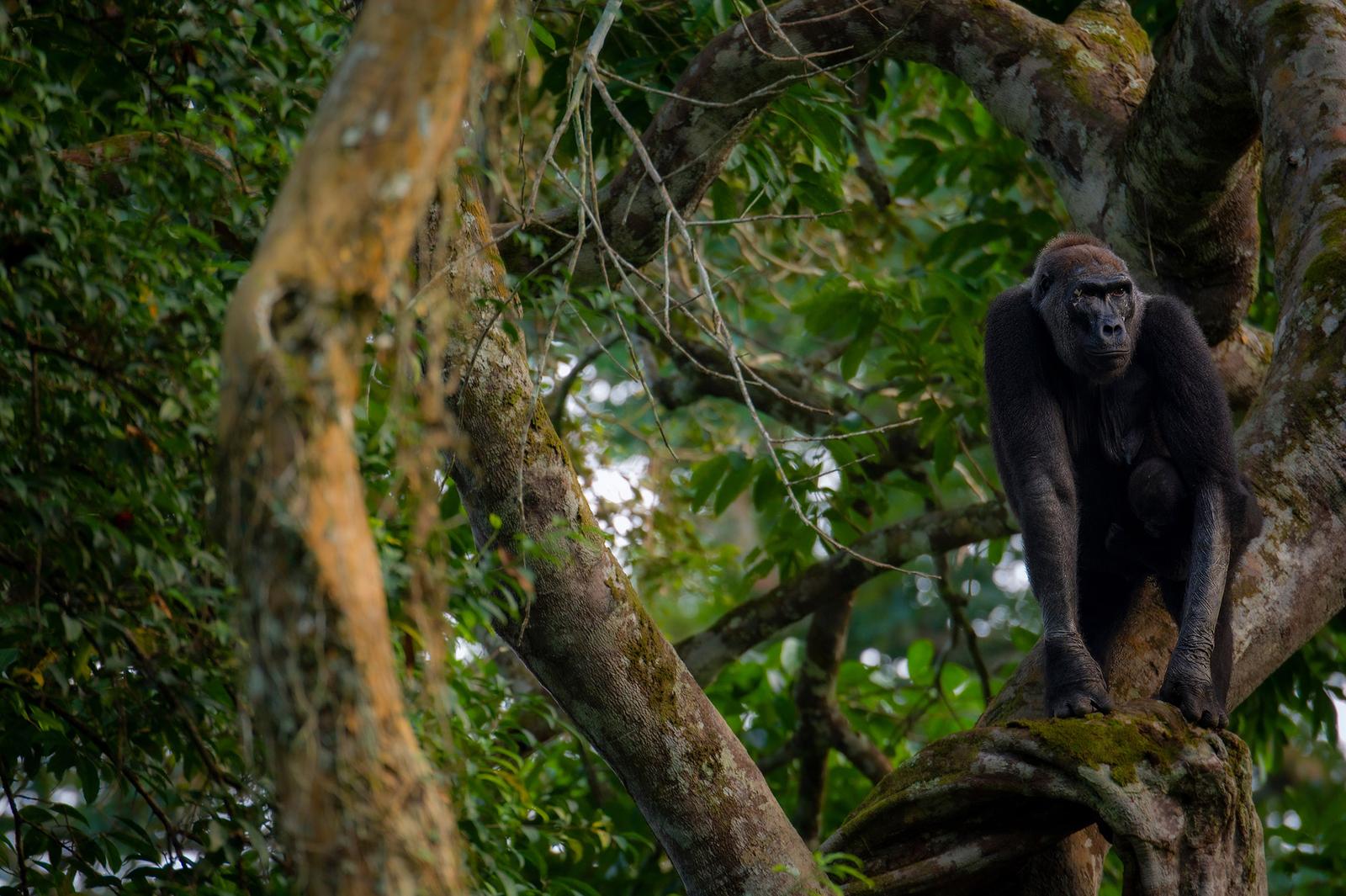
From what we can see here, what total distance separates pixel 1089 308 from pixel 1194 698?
1.55 m

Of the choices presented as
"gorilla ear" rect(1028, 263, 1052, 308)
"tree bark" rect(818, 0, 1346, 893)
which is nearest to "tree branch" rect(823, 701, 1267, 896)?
"tree bark" rect(818, 0, 1346, 893)

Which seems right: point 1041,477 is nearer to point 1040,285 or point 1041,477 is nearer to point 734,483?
point 1040,285

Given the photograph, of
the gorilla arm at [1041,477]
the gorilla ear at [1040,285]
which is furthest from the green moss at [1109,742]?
the gorilla ear at [1040,285]

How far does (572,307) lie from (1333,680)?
6727 mm

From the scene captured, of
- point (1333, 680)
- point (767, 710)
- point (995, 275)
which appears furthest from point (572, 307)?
point (1333, 680)

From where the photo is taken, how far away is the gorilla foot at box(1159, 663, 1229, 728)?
14.8 feet

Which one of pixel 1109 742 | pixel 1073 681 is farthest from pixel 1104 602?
pixel 1109 742

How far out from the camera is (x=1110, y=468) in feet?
18.0

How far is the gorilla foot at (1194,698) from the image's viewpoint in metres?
4.50

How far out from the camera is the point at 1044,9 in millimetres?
7742

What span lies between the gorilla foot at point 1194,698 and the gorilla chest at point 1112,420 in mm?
1135

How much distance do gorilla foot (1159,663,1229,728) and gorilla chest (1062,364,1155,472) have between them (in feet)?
3.72

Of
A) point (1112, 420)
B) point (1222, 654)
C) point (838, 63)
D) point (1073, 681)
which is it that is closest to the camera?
point (1073, 681)

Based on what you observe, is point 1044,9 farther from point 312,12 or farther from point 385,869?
point 385,869
